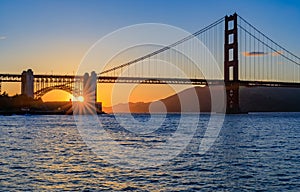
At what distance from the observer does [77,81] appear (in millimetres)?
96812

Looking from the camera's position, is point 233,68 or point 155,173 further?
point 233,68

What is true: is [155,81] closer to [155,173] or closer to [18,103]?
[18,103]

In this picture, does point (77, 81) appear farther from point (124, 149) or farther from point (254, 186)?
point (254, 186)

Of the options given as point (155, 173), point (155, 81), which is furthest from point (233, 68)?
point (155, 173)

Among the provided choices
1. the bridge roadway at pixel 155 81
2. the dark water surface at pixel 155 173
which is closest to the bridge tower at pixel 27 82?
the bridge roadway at pixel 155 81

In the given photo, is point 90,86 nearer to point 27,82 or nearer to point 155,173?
point 27,82

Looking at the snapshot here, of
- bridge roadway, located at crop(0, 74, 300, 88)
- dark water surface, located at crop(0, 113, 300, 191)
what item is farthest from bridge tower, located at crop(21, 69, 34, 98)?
dark water surface, located at crop(0, 113, 300, 191)

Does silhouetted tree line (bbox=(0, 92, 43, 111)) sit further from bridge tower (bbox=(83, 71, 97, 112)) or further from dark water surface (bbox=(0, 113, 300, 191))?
dark water surface (bbox=(0, 113, 300, 191))

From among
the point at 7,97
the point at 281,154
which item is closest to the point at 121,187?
the point at 281,154

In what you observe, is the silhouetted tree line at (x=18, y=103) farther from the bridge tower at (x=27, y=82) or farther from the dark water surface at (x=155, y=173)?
the dark water surface at (x=155, y=173)

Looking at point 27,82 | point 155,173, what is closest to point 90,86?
point 27,82

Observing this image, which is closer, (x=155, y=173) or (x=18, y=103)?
(x=155, y=173)

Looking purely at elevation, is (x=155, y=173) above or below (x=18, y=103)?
below

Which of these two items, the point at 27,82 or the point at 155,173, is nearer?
the point at 155,173
